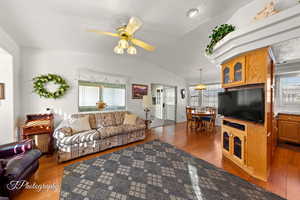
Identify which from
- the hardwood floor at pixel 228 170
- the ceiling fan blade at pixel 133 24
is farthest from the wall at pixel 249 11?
the hardwood floor at pixel 228 170

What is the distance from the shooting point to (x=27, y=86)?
2.60 meters

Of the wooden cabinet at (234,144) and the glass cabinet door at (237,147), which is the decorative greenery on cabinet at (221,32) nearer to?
the wooden cabinet at (234,144)

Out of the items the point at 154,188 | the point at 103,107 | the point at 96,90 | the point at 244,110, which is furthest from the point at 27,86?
the point at 244,110

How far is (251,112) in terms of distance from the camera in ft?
5.91

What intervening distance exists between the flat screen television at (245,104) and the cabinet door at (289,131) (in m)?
2.30

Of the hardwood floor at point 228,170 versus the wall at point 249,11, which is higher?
the wall at point 249,11

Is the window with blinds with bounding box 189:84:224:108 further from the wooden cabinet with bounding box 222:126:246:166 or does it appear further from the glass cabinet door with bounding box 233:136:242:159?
the glass cabinet door with bounding box 233:136:242:159

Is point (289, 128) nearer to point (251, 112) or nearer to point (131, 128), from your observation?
point (251, 112)

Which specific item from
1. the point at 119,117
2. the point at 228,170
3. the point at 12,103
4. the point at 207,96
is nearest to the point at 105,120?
the point at 119,117

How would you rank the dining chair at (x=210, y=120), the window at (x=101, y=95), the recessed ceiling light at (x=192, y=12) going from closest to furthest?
the recessed ceiling light at (x=192, y=12)
the window at (x=101, y=95)
the dining chair at (x=210, y=120)

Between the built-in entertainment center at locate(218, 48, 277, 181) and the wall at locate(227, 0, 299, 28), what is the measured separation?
0.59 metres

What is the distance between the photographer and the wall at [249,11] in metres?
1.55

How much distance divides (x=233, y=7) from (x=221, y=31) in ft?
1.88

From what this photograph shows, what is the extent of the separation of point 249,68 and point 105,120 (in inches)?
141
